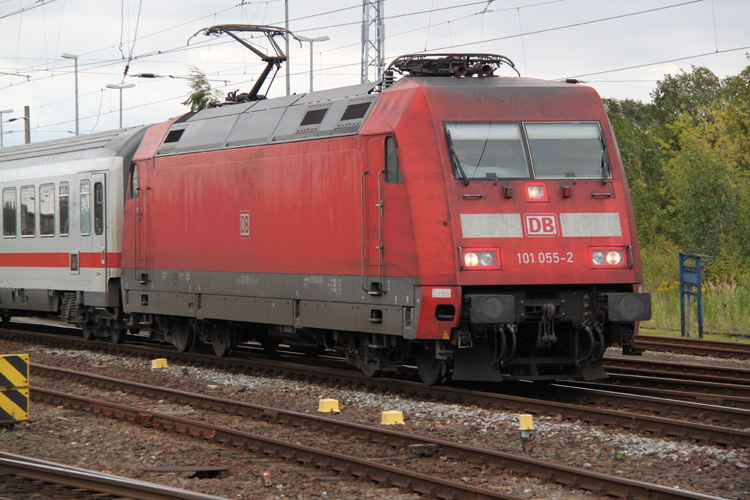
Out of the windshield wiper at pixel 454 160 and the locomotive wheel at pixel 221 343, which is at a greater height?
the windshield wiper at pixel 454 160

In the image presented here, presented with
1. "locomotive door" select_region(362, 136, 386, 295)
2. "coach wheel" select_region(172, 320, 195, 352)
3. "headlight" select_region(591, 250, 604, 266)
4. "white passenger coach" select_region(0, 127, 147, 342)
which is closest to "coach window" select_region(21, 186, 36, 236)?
"white passenger coach" select_region(0, 127, 147, 342)

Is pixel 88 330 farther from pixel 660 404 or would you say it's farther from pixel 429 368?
pixel 660 404

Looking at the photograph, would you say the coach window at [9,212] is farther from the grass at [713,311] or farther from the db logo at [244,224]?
the grass at [713,311]

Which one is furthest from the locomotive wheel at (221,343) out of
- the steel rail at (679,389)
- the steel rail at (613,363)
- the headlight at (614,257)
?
the headlight at (614,257)

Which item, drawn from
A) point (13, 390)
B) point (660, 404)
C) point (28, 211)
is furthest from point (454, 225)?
point (28, 211)

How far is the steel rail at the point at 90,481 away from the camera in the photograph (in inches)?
234

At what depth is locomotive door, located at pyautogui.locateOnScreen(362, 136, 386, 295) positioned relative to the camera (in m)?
10.3

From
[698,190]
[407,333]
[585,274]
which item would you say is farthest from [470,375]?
[698,190]

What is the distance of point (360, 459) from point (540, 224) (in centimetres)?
393

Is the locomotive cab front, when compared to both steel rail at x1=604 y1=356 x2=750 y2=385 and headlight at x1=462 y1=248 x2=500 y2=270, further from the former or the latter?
steel rail at x1=604 y1=356 x2=750 y2=385

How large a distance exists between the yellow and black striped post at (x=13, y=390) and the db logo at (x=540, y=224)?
566 cm

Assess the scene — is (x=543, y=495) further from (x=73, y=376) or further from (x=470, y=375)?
(x=73, y=376)

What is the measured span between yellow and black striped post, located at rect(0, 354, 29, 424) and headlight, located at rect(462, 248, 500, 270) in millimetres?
4849

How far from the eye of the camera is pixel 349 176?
35.6 ft
